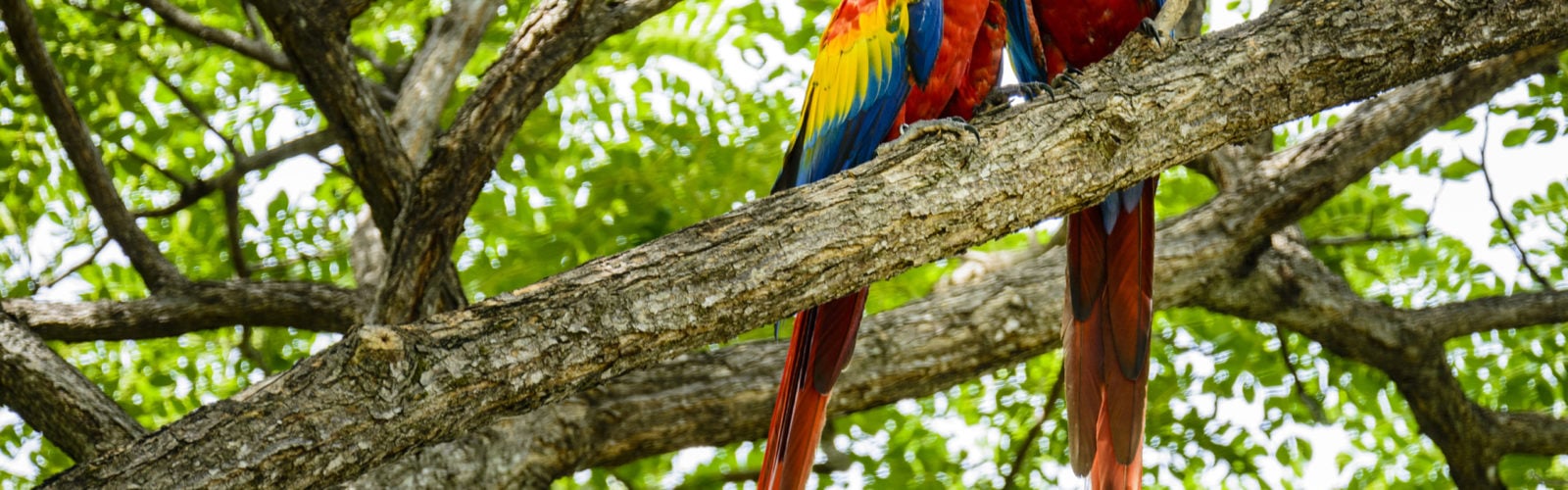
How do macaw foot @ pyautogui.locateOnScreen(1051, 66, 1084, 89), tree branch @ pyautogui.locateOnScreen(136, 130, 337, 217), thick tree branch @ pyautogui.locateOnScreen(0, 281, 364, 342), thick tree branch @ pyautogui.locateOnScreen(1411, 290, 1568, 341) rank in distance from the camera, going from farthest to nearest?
tree branch @ pyautogui.locateOnScreen(136, 130, 337, 217), thick tree branch @ pyautogui.locateOnScreen(1411, 290, 1568, 341), thick tree branch @ pyautogui.locateOnScreen(0, 281, 364, 342), macaw foot @ pyautogui.locateOnScreen(1051, 66, 1084, 89)

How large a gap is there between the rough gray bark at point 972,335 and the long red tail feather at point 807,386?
793 mm

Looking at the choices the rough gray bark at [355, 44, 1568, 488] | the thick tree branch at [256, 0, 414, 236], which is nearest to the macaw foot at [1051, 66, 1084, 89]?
the rough gray bark at [355, 44, 1568, 488]

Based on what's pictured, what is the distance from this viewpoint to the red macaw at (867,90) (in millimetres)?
2553

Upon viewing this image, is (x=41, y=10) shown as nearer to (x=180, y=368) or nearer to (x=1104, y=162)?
(x=180, y=368)

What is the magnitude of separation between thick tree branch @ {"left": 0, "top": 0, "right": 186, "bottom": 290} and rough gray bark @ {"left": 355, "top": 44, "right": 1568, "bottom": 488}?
1090mm

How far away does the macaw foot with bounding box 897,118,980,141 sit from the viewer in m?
2.18

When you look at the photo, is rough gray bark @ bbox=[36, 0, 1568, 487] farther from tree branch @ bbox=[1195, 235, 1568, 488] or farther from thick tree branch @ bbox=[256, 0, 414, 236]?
tree branch @ bbox=[1195, 235, 1568, 488]

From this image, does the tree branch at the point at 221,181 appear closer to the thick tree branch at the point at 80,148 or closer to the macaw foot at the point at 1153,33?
the thick tree branch at the point at 80,148

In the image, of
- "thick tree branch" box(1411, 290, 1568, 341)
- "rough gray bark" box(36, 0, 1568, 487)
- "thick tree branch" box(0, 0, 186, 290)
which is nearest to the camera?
"rough gray bark" box(36, 0, 1568, 487)

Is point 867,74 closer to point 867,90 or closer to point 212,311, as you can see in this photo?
point 867,90

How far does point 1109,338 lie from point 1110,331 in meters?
0.01

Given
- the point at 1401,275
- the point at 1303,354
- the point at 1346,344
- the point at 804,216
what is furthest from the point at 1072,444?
the point at 1401,275

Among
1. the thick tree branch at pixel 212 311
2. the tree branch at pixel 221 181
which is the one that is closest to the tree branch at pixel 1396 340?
the thick tree branch at pixel 212 311

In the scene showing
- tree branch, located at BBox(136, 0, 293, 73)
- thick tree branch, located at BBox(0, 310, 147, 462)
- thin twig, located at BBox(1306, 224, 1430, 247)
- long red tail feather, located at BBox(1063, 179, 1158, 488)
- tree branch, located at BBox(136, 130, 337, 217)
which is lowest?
thick tree branch, located at BBox(0, 310, 147, 462)
